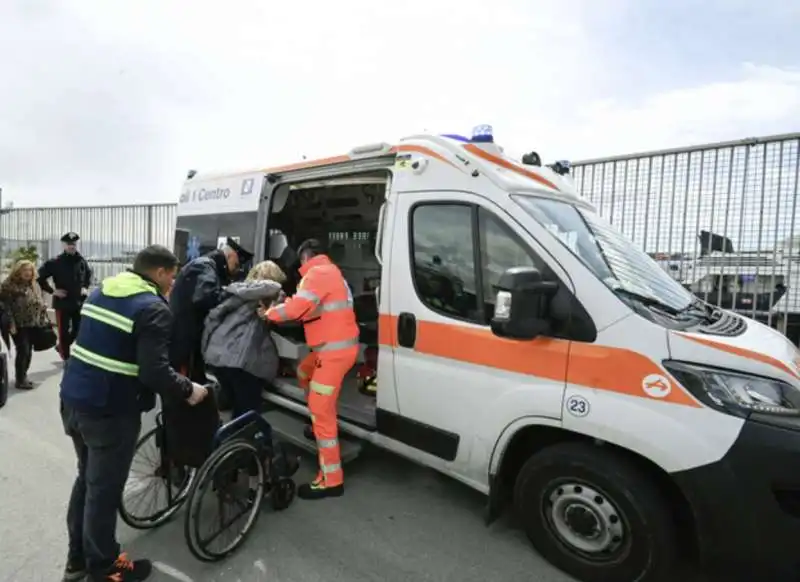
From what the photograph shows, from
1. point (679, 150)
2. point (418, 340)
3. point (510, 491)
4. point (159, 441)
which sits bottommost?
point (510, 491)

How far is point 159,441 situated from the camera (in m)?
3.07

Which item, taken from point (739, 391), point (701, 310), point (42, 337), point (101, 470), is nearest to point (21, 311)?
point (42, 337)

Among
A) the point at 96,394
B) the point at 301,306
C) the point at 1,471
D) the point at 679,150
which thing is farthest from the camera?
the point at 679,150

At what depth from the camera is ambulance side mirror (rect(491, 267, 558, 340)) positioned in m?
2.48

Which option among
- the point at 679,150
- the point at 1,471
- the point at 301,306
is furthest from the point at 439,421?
the point at 679,150

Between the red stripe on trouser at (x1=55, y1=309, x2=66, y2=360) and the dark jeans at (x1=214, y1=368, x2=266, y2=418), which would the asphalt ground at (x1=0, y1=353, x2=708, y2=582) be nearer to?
the dark jeans at (x1=214, y1=368, x2=266, y2=418)

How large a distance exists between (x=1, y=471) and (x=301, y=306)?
2610 millimetres

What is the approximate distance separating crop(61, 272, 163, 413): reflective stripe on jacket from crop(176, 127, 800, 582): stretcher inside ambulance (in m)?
1.54

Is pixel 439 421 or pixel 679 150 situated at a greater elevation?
pixel 679 150

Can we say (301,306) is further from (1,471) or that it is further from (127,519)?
(1,471)

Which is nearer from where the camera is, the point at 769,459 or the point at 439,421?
the point at 769,459

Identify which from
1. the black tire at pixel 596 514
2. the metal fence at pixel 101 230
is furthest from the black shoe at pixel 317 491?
the metal fence at pixel 101 230

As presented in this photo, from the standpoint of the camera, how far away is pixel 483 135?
3248mm

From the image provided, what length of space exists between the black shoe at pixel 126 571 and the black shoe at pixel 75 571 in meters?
0.06
